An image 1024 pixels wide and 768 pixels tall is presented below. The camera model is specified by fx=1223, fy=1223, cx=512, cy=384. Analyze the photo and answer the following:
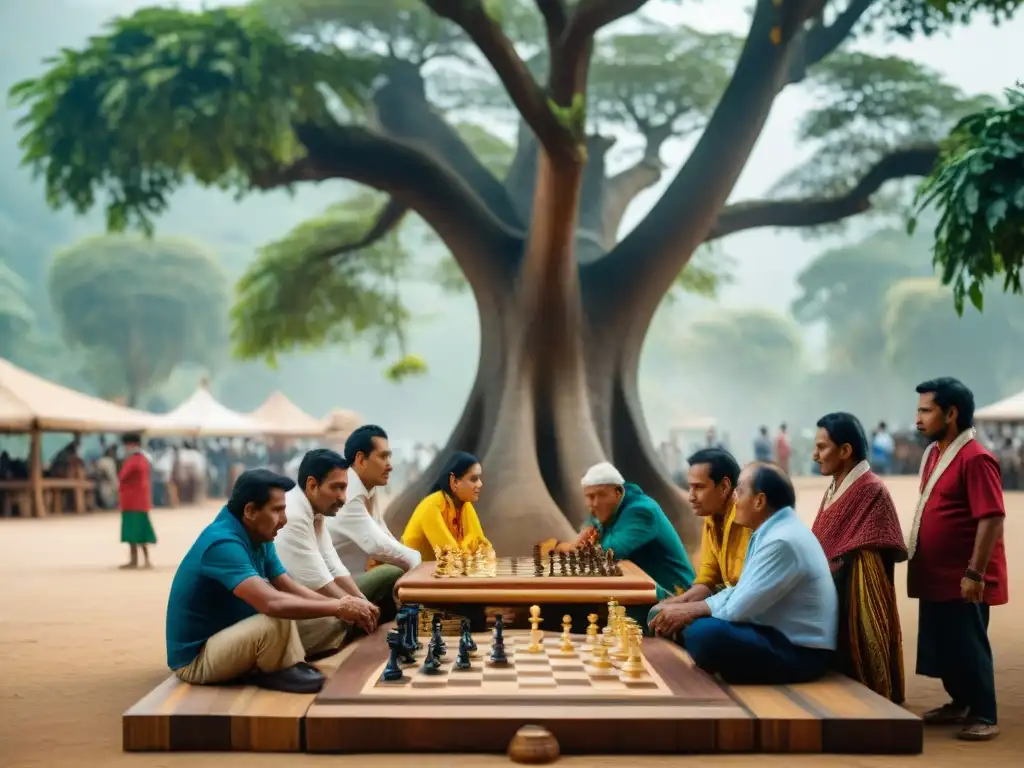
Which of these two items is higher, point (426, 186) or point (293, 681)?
point (426, 186)

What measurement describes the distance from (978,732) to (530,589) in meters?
2.42

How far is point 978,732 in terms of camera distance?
520cm

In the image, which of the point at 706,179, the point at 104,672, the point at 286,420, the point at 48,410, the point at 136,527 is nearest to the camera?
the point at 104,672

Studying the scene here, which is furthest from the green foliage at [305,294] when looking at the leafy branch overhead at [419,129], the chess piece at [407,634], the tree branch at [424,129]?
the chess piece at [407,634]

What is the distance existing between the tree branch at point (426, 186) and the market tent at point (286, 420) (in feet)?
57.4

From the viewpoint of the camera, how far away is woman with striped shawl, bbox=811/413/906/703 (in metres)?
5.47

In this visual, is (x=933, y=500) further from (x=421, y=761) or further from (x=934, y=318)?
(x=934, y=318)

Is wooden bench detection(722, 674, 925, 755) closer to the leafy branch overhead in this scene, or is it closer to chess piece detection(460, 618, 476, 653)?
chess piece detection(460, 618, 476, 653)

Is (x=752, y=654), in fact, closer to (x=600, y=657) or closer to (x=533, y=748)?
(x=600, y=657)

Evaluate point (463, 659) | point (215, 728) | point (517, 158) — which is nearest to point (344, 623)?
point (463, 659)

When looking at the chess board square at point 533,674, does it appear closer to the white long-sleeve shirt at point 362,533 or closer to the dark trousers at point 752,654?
the dark trousers at point 752,654

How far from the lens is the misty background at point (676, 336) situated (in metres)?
67.1

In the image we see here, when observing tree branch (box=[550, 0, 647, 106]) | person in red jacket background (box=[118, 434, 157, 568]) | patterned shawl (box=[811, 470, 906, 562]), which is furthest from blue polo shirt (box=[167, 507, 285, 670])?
tree branch (box=[550, 0, 647, 106])

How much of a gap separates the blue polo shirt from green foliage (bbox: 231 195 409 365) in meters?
14.3
